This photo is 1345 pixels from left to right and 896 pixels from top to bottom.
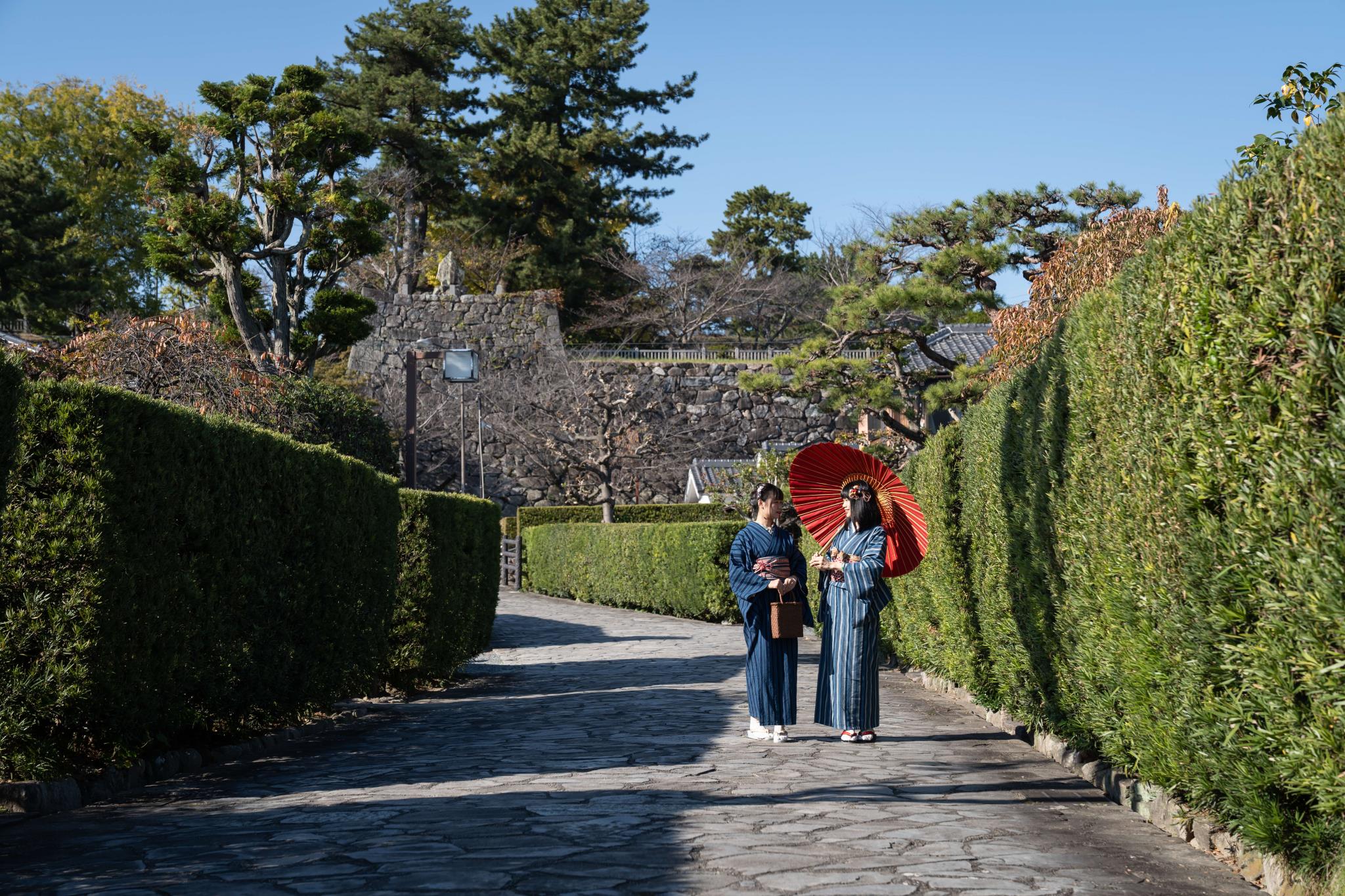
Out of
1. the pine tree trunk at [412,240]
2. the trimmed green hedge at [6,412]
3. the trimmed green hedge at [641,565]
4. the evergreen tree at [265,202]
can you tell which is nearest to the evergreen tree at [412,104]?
the pine tree trunk at [412,240]

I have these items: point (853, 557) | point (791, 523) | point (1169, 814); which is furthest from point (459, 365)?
point (1169, 814)

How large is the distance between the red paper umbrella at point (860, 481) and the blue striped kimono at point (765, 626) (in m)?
0.48

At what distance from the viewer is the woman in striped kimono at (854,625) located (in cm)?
786

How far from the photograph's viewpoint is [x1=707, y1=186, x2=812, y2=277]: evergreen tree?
52688 mm

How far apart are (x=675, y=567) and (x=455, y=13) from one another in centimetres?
3250

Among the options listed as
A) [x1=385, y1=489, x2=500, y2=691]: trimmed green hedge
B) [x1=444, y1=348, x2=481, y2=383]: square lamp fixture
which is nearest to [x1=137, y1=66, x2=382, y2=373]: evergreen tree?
[x1=444, y1=348, x2=481, y2=383]: square lamp fixture

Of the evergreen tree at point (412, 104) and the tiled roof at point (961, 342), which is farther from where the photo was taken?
the evergreen tree at point (412, 104)

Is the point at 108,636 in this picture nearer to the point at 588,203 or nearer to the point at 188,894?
the point at 188,894

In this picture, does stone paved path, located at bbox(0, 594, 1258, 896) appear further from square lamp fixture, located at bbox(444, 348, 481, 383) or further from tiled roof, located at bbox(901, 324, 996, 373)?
tiled roof, located at bbox(901, 324, 996, 373)

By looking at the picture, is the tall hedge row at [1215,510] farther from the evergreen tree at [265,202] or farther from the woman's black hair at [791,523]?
the evergreen tree at [265,202]

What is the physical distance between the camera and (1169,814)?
5.07 metres

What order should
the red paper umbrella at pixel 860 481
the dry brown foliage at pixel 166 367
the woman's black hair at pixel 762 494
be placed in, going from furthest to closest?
1. the dry brown foliage at pixel 166 367
2. the red paper umbrella at pixel 860 481
3. the woman's black hair at pixel 762 494

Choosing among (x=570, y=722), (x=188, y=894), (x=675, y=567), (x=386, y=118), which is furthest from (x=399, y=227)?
(x=188, y=894)

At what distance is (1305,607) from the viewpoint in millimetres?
3312
